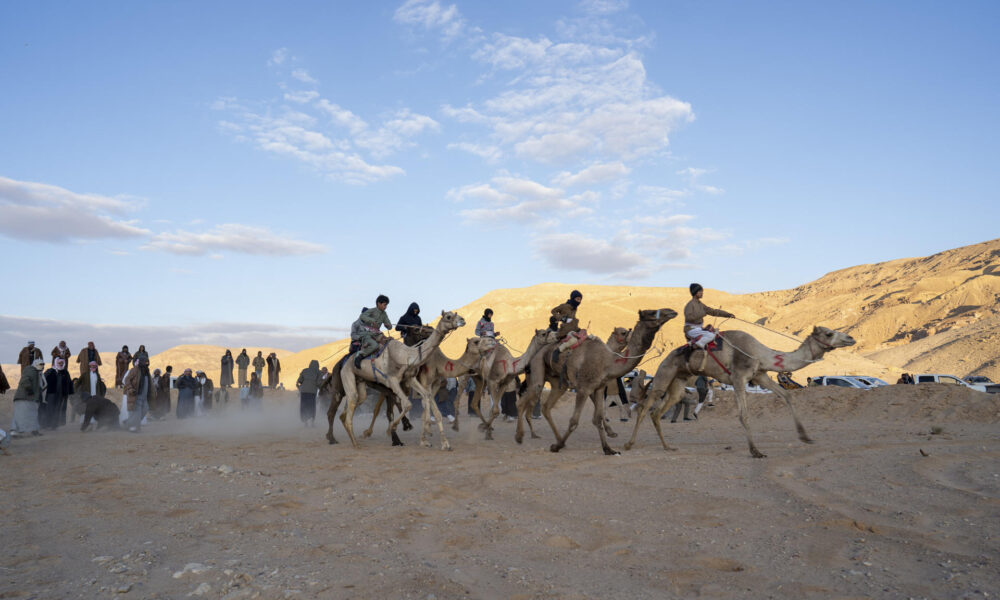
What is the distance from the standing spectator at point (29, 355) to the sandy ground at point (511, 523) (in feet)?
17.7

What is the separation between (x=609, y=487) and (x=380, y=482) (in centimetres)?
322

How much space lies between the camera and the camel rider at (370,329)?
44.7ft

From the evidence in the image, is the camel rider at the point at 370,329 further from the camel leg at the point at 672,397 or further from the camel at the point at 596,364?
the camel leg at the point at 672,397

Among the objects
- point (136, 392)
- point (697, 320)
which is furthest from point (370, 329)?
point (136, 392)

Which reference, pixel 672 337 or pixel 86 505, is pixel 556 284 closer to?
pixel 672 337

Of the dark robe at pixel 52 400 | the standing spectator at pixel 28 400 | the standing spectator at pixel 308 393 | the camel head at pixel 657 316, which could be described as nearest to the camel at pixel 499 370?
the camel head at pixel 657 316

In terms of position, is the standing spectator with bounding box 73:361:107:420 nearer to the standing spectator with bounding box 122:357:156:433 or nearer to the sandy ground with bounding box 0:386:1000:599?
the standing spectator with bounding box 122:357:156:433

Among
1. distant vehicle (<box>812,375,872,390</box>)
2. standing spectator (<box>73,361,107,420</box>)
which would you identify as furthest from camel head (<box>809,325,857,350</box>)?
distant vehicle (<box>812,375,872,390</box>)

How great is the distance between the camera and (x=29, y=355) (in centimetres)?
1783

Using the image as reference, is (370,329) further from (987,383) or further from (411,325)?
(987,383)

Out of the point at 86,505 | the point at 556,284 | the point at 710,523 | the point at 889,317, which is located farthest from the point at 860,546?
the point at 556,284

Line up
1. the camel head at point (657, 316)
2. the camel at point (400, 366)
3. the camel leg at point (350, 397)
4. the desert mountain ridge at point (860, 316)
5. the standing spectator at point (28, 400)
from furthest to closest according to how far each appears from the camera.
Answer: the desert mountain ridge at point (860, 316) → the standing spectator at point (28, 400) → the camel leg at point (350, 397) → the camel at point (400, 366) → the camel head at point (657, 316)

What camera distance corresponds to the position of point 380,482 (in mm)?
9328

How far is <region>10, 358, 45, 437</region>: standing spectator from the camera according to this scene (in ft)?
53.0
